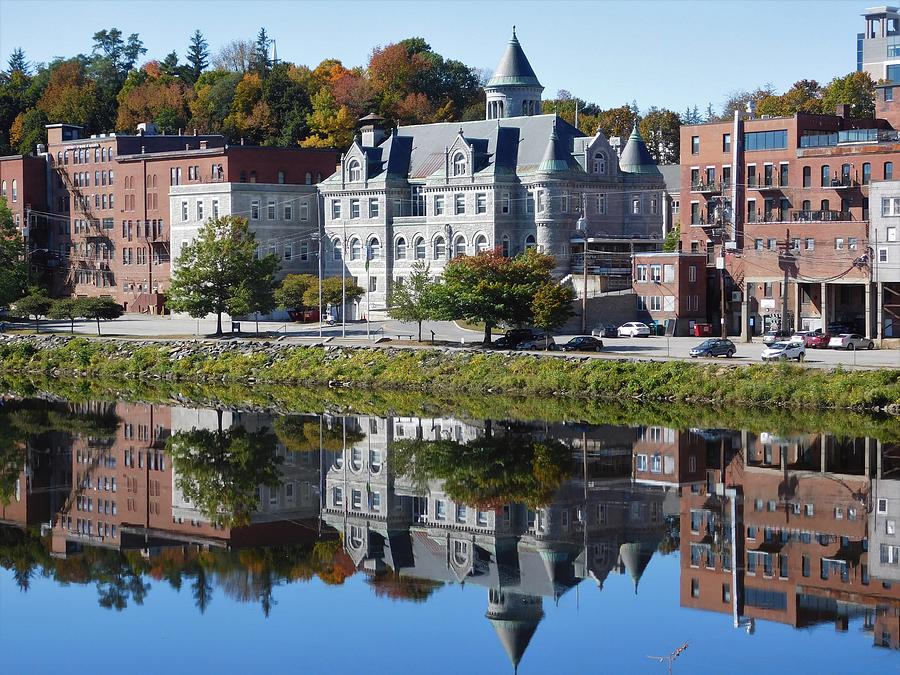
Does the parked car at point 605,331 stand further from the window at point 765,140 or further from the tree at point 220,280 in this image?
the tree at point 220,280

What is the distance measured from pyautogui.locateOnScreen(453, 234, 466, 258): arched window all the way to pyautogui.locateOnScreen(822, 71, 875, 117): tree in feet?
130

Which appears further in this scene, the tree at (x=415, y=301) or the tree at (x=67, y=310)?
the tree at (x=67, y=310)

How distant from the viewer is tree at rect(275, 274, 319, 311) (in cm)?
9688

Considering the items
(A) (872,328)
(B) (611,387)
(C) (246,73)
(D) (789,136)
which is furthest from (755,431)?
(C) (246,73)

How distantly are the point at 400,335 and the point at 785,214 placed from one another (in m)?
24.7

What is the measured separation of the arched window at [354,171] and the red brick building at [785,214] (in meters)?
23.8

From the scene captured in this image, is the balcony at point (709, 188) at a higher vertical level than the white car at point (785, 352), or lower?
higher

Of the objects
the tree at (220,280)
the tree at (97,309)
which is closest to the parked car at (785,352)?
the tree at (220,280)

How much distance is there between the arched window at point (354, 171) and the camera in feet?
346

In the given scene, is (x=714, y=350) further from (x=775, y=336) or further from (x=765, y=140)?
(x=765, y=140)

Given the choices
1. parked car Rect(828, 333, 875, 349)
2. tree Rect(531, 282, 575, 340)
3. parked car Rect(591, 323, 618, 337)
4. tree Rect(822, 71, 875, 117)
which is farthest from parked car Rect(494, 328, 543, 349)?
tree Rect(822, 71, 875, 117)

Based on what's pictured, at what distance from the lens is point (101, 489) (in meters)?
47.2

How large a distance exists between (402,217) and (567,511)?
63059 millimetres

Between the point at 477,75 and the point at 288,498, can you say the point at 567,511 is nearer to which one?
the point at 288,498
